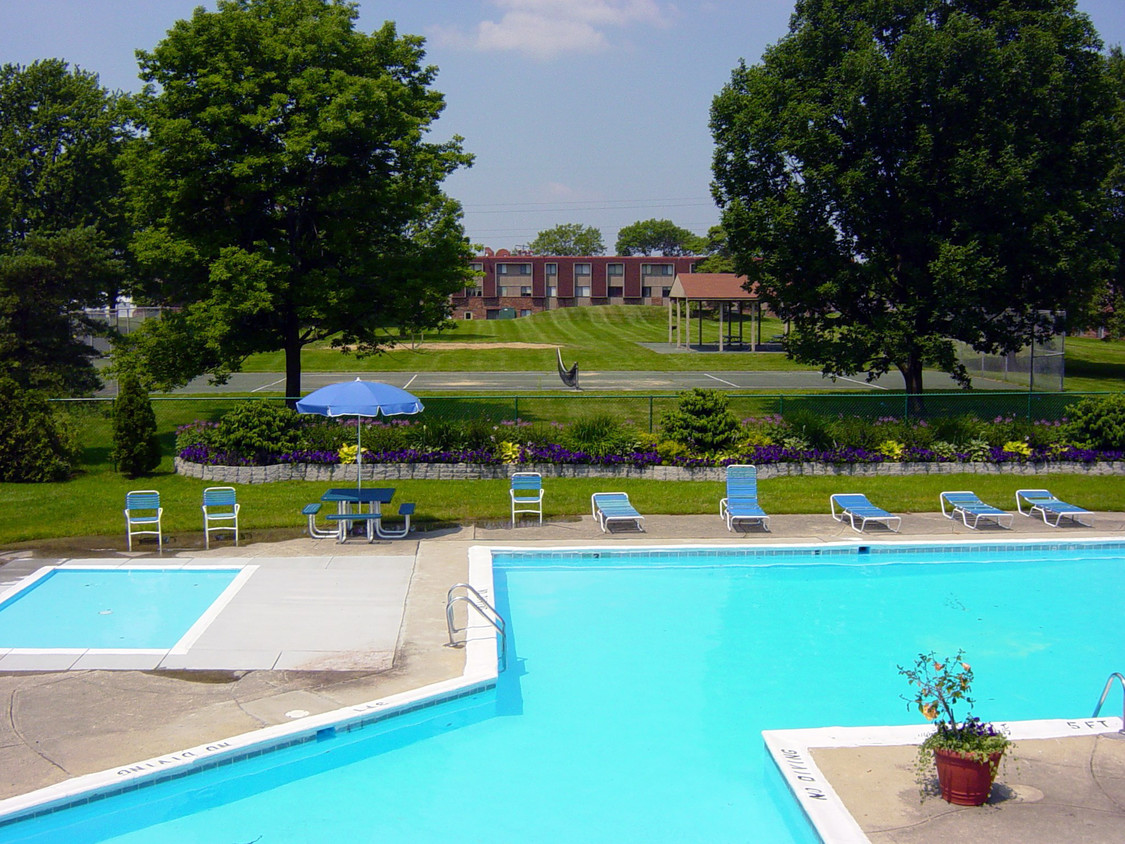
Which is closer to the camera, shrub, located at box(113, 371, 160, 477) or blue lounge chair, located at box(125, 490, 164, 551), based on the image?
blue lounge chair, located at box(125, 490, 164, 551)

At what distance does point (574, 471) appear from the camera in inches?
816

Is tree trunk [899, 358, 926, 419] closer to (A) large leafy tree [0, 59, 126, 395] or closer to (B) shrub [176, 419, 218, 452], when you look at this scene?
(B) shrub [176, 419, 218, 452]

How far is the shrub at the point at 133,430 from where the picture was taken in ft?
65.6

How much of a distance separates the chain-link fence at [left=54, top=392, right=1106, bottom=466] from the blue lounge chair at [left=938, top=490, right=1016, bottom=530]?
14.2 feet

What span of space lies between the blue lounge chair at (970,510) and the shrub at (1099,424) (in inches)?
193

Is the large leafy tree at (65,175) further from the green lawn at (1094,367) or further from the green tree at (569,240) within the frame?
the green tree at (569,240)

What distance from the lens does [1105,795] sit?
736cm

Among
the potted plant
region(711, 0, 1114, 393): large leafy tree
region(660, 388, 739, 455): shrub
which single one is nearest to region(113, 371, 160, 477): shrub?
region(660, 388, 739, 455): shrub

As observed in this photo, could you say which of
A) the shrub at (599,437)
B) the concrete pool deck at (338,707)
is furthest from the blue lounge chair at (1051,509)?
the shrub at (599,437)

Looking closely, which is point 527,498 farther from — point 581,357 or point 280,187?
→ point 581,357

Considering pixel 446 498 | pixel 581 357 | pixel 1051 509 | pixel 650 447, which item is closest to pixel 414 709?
pixel 446 498

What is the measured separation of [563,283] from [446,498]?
88182 millimetres

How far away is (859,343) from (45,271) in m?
24.0

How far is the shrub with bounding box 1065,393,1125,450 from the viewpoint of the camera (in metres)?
21.5
